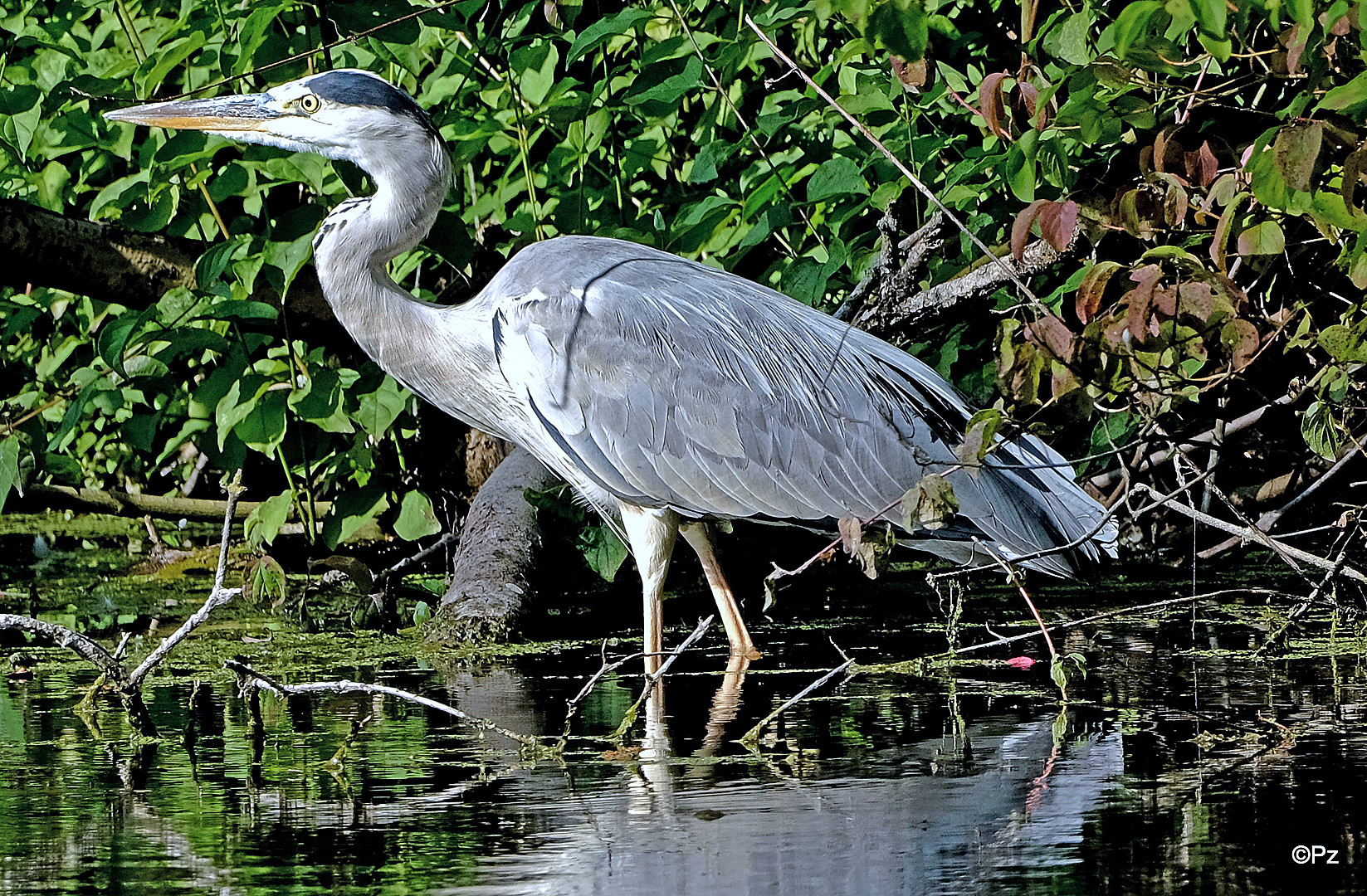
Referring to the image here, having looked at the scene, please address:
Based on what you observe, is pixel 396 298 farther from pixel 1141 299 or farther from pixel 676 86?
pixel 1141 299

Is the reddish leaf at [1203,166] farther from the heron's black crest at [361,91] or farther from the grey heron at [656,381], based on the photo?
the heron's black crest at [361,91]

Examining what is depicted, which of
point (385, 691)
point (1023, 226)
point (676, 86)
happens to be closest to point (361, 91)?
point (676, 86)

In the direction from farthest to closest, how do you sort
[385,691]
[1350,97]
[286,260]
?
[286,260] → [385,691] → [1350,97]

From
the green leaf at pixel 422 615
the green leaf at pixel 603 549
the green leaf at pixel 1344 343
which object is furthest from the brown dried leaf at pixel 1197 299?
the green leaf at pixel 422 615

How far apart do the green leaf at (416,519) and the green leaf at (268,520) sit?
1.32ft

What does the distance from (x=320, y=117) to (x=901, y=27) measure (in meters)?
2.51

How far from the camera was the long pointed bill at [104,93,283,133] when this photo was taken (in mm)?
5371

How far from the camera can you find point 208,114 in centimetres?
538

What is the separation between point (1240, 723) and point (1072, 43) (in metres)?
1.63

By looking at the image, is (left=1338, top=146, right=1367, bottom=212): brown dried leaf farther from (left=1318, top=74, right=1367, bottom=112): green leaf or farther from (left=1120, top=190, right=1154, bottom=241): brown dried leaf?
(left=1120, top=190, right=1154, bottom=241): brown dried leaf

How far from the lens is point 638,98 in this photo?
5656 millimetres

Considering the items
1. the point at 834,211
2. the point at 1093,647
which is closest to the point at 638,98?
the point at 834,211

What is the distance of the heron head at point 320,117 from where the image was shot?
5391 millimetres

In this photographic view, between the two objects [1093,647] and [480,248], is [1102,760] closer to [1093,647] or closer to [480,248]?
[1093,647]
